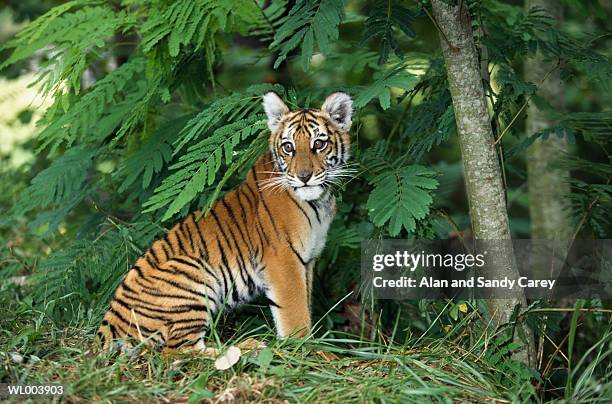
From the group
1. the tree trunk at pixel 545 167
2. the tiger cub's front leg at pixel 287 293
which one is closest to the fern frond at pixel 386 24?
the tiger cub's front leg at pixel 287 293

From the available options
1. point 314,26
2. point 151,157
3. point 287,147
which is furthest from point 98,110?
point 314,26

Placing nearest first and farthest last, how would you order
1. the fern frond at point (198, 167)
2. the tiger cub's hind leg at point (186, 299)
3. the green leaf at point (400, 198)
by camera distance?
the green leaf at point (400, 198) < the fern frond at point (198, 167) < the tiger cub's hind leg at point (186, 299)

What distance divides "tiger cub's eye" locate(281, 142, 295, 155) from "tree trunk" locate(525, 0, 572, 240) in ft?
10.7

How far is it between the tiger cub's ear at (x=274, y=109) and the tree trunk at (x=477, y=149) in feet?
3.65

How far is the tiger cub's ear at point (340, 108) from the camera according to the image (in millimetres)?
5070

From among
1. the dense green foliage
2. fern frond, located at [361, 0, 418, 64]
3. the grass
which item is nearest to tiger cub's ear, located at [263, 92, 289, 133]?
the dense green foliage

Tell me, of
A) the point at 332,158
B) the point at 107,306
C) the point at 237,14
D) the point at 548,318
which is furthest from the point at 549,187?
the point at 107,306

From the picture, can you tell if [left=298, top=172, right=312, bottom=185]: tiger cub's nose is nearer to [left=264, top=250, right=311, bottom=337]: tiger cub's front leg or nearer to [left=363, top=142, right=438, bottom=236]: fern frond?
[left=363, top=142, right=438, bottom=236]: fern frond

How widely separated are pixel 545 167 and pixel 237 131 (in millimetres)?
3648

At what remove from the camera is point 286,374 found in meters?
4.07

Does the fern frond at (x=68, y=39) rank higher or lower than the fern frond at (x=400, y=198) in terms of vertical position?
higher

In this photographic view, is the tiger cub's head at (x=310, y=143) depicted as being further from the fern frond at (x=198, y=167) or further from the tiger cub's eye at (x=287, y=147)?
the fern frond at (x=198, y=167)

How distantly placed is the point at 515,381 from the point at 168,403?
2.04m

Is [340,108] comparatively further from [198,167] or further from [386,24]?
[198,167]
